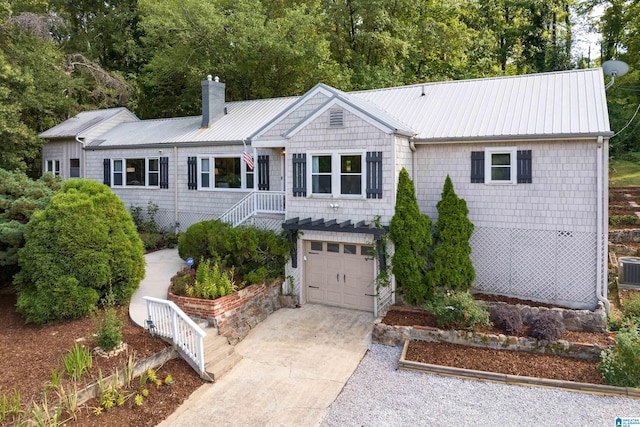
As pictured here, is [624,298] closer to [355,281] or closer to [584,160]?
[584,160]

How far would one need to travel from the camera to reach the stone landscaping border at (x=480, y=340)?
8883 millimetres

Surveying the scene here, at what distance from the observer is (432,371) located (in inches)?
343

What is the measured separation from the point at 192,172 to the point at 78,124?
350 inches

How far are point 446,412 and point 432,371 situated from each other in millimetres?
1351

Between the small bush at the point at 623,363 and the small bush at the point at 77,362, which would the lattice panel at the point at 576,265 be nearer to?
the small bush at the point at 623,363

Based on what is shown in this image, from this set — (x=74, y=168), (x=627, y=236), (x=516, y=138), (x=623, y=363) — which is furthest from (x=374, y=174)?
(x=74, y=168)

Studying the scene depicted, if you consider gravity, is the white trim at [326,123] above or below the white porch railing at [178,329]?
above

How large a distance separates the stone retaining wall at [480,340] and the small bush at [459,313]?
266mm

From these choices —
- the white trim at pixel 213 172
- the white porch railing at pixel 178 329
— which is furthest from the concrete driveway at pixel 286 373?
the white trim at pixel 213 172

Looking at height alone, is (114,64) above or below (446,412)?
above

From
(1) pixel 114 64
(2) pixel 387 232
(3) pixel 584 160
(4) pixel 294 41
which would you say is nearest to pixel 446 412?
(2) pixel 387 232

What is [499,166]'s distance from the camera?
11.6m

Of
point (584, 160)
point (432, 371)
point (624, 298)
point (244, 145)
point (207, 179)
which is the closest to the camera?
point (432, 371)

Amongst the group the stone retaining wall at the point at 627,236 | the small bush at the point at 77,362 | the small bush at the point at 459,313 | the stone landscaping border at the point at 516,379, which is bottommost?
the stone landscaping border at the point at 516,379
